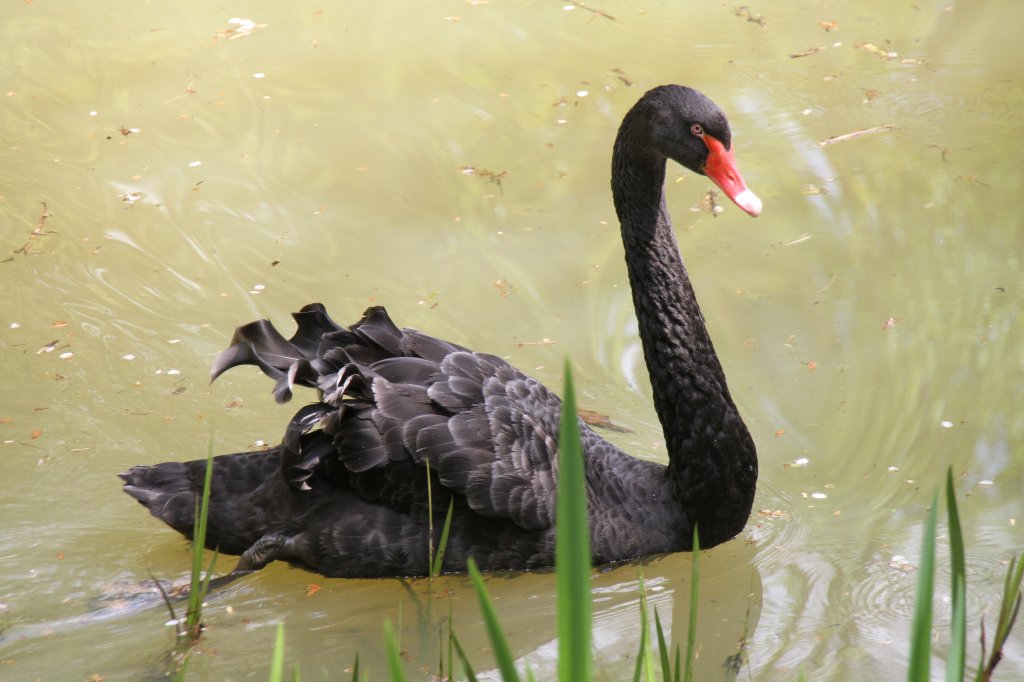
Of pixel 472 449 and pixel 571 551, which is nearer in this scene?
pixel 571 551

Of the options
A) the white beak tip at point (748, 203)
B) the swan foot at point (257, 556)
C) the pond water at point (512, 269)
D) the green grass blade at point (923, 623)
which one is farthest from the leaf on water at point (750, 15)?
the green grass blade at point (923, 623)

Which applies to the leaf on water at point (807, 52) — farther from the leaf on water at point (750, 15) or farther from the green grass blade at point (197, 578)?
the green grass blade at point (197, 578)

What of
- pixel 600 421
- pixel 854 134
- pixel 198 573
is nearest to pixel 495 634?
pixel 198 573

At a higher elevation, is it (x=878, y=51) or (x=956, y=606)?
(x=878, y=51)

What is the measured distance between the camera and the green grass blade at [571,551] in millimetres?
1142

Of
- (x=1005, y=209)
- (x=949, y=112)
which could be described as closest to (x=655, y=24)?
(x=949, y=112)

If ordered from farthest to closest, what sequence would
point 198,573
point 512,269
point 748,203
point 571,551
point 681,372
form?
point 512,269
point 681,372
point 748,203
point 198,573
point 571,551

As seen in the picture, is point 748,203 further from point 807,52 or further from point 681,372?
point 807,52

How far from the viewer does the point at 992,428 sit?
3900 mm

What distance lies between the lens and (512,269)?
4.93 m

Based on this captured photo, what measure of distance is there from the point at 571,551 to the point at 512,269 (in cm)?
380

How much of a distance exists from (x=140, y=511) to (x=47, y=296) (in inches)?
54.0

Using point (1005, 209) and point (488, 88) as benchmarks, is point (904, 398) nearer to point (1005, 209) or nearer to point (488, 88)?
point (1005, 209)

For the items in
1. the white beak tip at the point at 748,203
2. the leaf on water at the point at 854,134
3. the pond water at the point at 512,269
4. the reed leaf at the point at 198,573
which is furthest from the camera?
the leaf on water at the point at 854,134
